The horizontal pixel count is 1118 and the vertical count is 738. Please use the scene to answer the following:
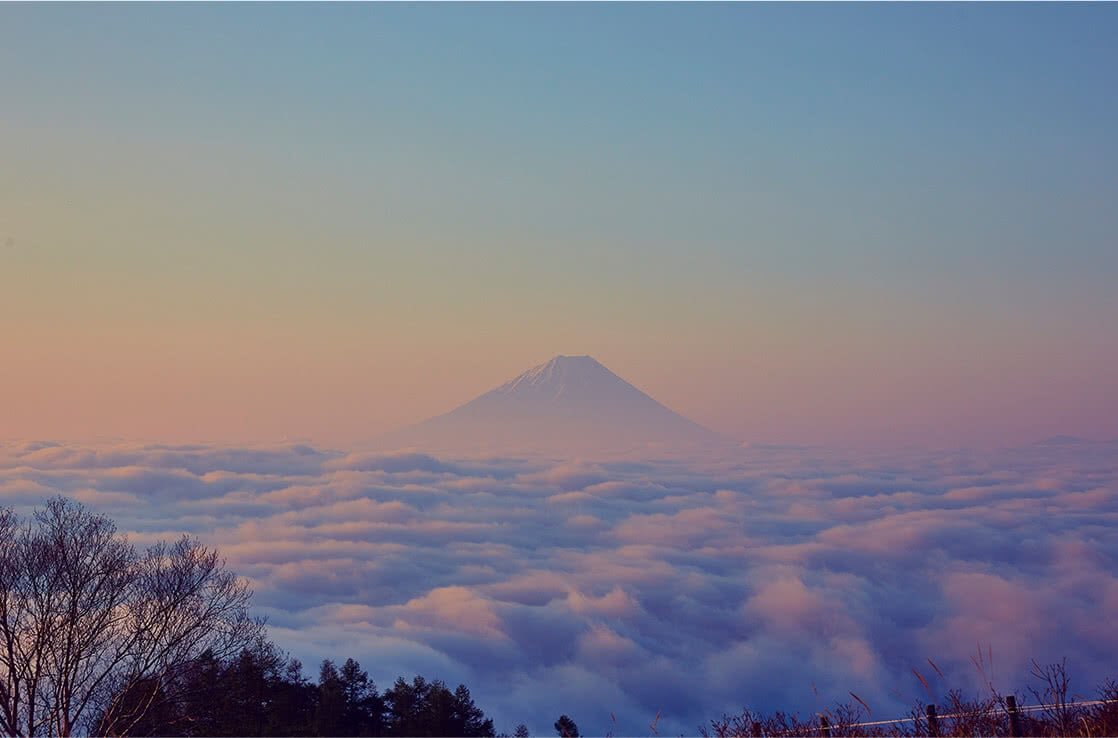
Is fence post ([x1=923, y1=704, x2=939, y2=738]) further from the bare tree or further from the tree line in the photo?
the bare tree

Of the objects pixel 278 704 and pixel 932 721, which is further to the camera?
pixel 278 704

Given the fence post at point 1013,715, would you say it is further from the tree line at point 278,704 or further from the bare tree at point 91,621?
the bare tree at point 91,621

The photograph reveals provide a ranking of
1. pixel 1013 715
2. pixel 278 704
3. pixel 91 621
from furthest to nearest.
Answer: pixel 278 704 < pixel 91 621 < pixel 1013 715

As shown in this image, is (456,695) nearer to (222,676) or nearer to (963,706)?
(222,676)

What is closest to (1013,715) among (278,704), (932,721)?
(932,721)

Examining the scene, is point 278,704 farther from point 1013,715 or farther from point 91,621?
point 1013,715

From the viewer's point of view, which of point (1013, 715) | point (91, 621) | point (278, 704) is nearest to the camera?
point (1013, 715)

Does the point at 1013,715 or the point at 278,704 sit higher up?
the point at 1013,715

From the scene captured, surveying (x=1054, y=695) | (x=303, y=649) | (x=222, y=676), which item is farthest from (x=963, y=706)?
(x=303, y=649)
